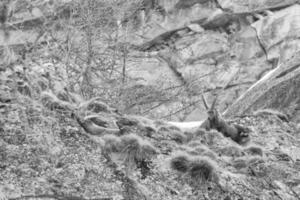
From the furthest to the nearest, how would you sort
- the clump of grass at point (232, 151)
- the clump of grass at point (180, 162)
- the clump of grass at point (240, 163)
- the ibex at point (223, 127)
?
the ibex at point (223, 127) → the clump of grass at point (232, 151) → the clump of grass at point (240, 163) → the clump of grass at point (180, 162)

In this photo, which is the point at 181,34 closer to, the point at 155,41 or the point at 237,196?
the point at 155,41

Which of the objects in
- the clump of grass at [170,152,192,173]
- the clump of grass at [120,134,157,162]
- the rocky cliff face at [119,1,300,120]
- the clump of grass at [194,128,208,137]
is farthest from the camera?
the rocky cliff face at [119,1,300,120]

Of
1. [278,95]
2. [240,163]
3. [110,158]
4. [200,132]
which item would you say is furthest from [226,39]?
[110,158]

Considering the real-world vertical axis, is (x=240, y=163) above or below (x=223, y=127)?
below

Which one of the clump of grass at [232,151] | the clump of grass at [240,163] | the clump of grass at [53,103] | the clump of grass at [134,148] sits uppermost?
the clump of grass at [53,103]

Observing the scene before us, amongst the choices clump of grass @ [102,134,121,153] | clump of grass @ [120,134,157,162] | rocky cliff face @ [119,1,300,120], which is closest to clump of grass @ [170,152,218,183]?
clump of grass @ [120,134,157,162]

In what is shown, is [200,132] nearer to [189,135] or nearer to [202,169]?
[189,135]

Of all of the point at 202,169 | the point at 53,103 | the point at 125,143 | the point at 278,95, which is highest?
the point at 53,103

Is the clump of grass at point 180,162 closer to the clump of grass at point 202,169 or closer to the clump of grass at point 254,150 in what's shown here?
the clump of grass at point 202,169

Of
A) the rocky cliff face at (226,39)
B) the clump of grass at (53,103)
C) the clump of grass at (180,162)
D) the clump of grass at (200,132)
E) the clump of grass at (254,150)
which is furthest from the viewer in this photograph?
the rocky cliff face at (226,39)

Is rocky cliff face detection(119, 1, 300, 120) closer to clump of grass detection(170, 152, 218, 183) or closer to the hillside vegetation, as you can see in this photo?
the hillside vegetation

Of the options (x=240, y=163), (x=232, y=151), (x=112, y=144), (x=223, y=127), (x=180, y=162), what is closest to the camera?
(x=112, y=144)

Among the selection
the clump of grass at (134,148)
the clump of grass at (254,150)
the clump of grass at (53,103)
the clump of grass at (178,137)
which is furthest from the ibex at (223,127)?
the clump of grass at (53,103)

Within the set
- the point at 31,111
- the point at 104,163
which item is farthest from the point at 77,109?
the point at 104,163
